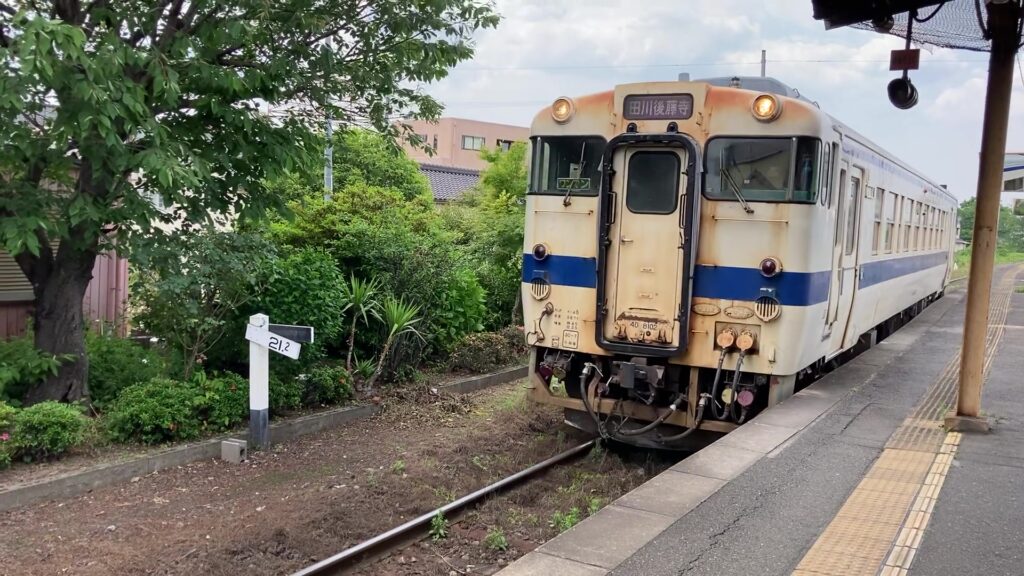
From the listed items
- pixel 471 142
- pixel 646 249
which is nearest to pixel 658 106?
pixel 646 249

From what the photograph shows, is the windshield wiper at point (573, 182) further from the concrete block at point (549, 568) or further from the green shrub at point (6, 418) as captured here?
the green shrub at point (6, 418)

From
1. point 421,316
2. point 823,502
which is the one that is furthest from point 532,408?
point 823,502

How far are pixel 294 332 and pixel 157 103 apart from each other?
2.41 m

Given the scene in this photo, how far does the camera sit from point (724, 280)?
22.9ft

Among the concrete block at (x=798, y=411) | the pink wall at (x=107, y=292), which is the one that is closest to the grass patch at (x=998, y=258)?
the concrete block at (x=798, y=411)

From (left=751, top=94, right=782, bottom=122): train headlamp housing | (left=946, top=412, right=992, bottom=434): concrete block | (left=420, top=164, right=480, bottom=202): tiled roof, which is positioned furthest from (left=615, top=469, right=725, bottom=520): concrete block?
(left=420, top=164, right=480, bottom=202): tiled roof

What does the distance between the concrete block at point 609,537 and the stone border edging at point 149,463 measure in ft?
13.3

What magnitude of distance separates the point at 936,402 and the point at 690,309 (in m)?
2.99

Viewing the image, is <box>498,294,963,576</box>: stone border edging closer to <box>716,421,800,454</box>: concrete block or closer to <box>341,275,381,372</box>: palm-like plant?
<box>716,421,800,454</box>: concrete block

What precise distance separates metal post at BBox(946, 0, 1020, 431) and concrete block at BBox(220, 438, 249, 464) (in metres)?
6.30

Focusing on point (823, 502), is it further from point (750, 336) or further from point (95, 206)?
point (95, 206)

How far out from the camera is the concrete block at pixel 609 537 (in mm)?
4250

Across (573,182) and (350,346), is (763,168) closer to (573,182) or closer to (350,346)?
(573,182)

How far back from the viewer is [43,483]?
6.07m
